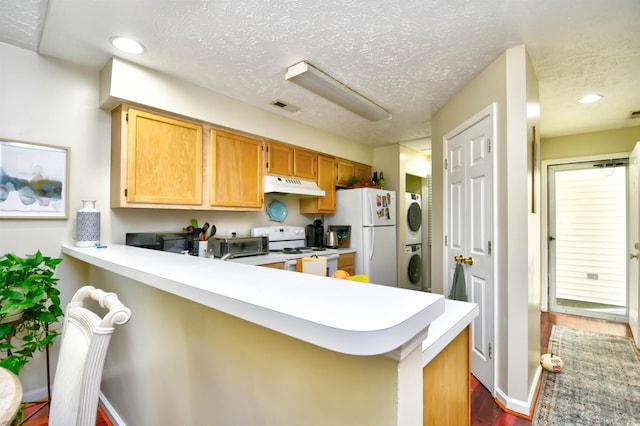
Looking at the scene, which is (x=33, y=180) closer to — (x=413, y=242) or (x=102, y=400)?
(x=102, y=400)

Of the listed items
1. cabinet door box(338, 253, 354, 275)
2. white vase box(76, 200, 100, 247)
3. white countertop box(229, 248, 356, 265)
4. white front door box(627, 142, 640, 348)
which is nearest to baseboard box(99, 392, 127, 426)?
white vase box(76, 200, 100, 247)

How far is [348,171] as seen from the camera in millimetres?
4344

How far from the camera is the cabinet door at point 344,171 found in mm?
4156

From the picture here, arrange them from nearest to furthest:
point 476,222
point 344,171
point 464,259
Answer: point 476,222
point 464,259
point 344,171

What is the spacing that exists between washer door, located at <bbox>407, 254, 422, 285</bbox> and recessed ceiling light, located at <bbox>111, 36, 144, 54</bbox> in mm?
4095

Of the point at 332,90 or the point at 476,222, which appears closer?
the point at 476,222

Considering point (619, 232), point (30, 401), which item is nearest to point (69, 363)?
point (30, 401)

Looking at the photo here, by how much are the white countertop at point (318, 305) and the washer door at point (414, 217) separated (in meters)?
3.92

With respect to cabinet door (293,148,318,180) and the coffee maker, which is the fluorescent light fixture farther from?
the coffee maker

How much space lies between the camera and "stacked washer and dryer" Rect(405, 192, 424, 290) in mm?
4559

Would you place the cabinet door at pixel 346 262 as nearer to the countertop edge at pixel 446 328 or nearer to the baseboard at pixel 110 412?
the baseboard at pixel 110 412

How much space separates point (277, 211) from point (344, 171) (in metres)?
1.20

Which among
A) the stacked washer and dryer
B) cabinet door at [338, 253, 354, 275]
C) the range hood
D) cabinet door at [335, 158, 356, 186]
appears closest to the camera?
the range hood

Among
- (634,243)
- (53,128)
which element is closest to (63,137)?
(53,128)
